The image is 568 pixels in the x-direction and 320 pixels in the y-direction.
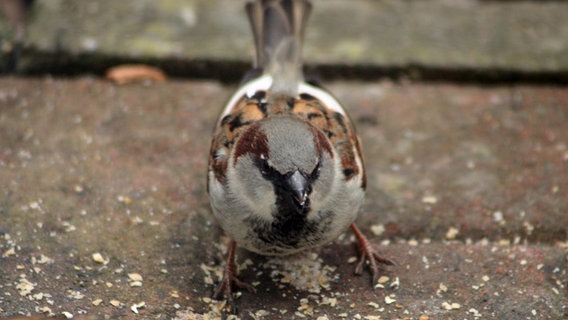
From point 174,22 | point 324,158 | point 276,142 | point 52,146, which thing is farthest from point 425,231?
point 174,22

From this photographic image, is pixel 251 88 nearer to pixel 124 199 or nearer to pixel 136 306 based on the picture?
pixel 124 199

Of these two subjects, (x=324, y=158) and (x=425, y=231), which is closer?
(x=324, y=158)

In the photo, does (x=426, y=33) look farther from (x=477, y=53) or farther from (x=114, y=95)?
(x=114, y=95)

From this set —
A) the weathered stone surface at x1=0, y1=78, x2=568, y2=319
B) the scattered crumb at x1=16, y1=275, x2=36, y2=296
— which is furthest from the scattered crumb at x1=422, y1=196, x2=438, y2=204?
the scattered crumb at x1=16, y1=275, x2=36, y2=296

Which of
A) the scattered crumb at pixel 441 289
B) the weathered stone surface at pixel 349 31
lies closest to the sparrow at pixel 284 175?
the scattered crumb at pixel 441 289

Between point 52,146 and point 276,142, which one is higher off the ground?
point 276,142

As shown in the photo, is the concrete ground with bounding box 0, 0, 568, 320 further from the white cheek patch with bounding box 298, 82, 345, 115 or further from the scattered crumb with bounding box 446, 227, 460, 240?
the white cheek patch with bounding box 298, 82, 345, 115
